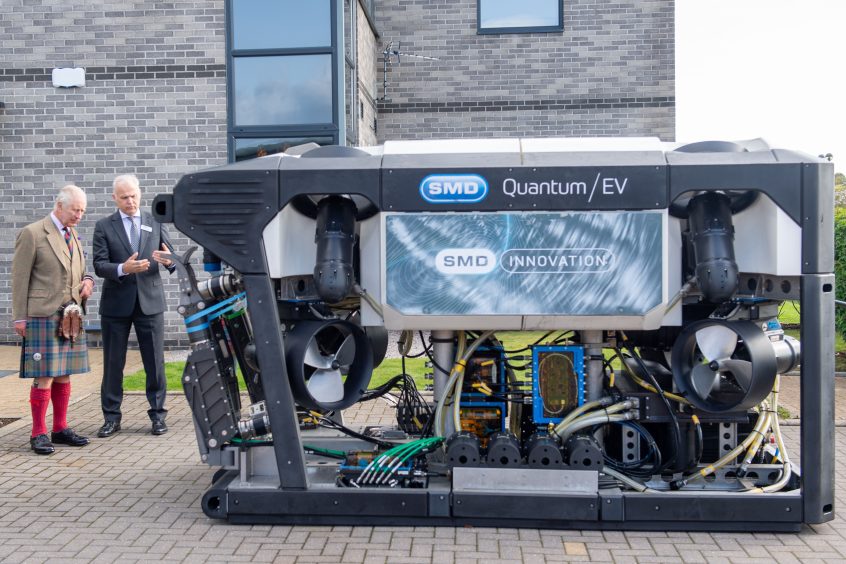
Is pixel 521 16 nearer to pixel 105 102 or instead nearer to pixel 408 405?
pixel 105 102

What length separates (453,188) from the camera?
4660 millimetres

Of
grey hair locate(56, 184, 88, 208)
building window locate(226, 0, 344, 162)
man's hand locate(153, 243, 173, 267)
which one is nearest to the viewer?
man's hand locate(153, 243, 173, 267)

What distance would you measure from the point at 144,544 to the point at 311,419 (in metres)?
1.62

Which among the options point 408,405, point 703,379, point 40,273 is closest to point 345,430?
point 408,405

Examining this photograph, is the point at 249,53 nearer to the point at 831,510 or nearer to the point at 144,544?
the point at 144,544

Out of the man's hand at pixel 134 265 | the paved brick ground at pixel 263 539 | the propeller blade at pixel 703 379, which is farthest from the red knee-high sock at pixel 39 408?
the propeller blade at pixel 703 379

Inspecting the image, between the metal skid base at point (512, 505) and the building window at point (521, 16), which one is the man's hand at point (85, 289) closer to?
the metal skid base at point (512, 505)

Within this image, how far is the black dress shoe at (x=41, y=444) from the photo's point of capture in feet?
21.0

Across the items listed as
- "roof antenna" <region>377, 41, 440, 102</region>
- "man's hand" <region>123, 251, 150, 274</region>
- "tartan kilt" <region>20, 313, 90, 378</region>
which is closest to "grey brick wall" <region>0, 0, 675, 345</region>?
"roof antenna" <region>377, 41, 440, 102</region>

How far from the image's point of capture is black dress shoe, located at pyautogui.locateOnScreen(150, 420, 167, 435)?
7.05 meters

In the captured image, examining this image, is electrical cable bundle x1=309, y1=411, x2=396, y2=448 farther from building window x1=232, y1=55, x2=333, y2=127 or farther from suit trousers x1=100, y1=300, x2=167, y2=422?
building window x1=232, y1=55, x2=333, y2=127

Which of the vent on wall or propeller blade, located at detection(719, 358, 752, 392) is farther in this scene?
the vent on wall

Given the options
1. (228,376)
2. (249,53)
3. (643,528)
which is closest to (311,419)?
(228,376)

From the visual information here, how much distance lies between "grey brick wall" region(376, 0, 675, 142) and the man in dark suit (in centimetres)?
773
